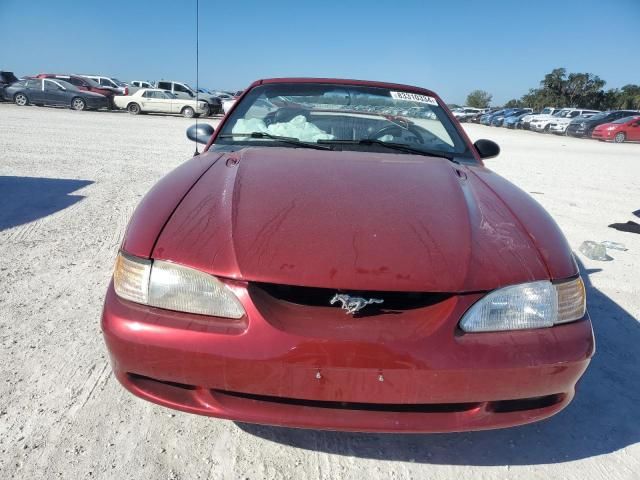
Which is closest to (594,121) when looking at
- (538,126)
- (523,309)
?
(538,126)

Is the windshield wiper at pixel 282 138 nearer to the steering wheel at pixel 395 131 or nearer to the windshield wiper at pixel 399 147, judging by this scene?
the windshield wiper at pixel 399 147

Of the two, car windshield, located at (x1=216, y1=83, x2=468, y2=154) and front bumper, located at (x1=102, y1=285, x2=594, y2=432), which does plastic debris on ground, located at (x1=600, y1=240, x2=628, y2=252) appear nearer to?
car windshield, located at (x1=216, y1=83, x2=468, y2=154)

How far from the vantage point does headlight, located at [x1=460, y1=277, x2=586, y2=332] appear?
1.51 m

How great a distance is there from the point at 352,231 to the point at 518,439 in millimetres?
1100

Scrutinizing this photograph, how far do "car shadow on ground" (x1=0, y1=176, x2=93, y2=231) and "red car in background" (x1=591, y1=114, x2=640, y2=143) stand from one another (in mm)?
22484

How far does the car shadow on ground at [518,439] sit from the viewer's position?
181cm

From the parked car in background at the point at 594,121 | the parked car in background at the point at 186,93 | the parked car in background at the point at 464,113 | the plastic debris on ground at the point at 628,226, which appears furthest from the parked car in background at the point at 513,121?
the plastic debris on ground at the point at 628,226

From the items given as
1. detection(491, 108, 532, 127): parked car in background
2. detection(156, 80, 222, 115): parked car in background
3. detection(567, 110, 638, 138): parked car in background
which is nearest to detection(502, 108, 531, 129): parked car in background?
detection(491, 108, 532, 127): parked car in background

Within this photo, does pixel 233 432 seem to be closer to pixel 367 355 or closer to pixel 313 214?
pixel 367 355

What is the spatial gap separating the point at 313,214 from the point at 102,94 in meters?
25.6

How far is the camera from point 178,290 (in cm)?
154

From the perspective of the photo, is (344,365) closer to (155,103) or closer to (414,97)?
(414,97)

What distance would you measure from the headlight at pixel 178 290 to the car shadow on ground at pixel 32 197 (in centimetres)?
318

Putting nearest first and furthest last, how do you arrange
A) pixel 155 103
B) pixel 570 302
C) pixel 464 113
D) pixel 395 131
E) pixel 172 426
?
1. pixel 570 302
2. pixel 172 426
3. pixel 395 131
4. pixel 155 103
5. pixel 464 113
